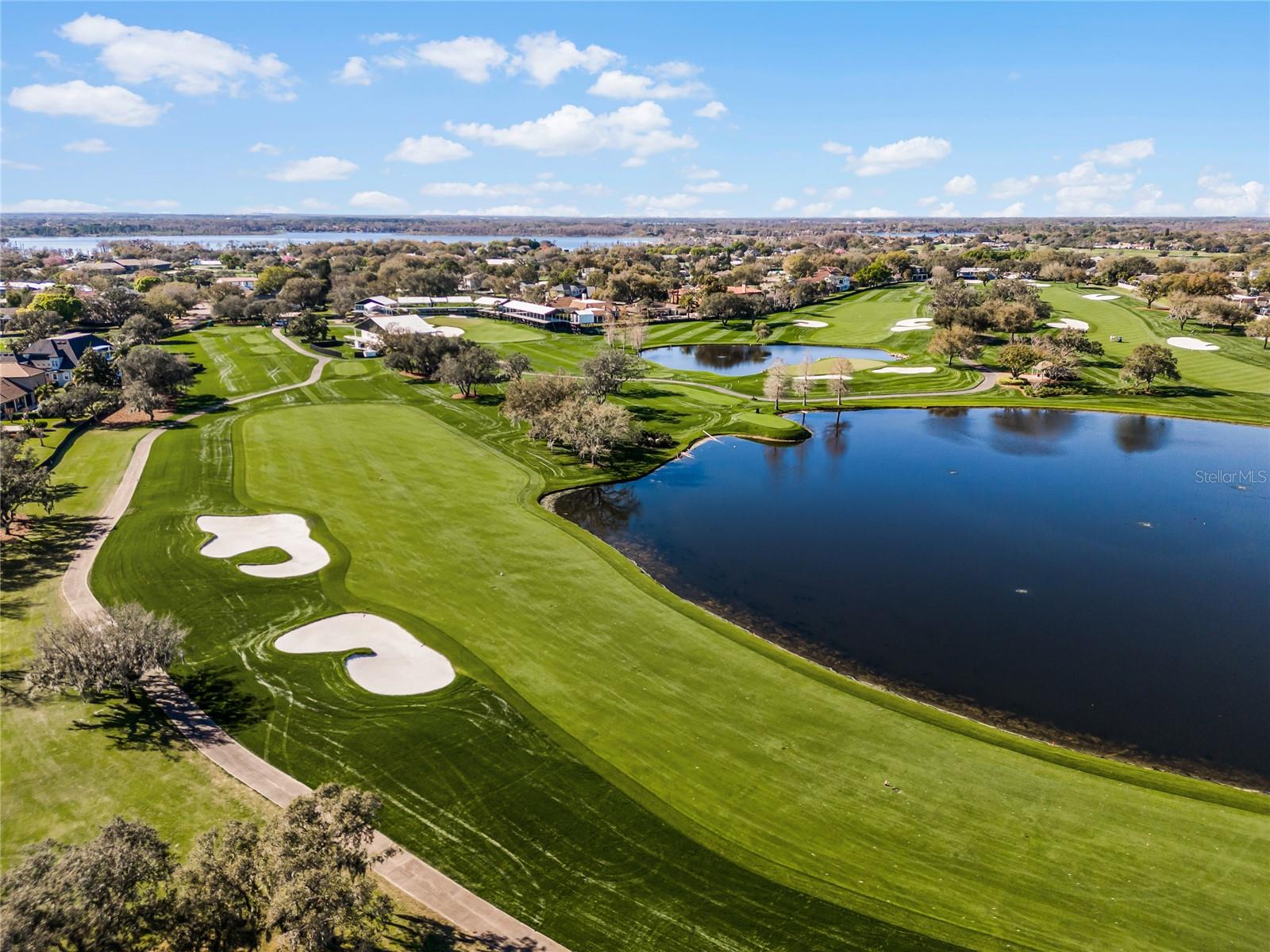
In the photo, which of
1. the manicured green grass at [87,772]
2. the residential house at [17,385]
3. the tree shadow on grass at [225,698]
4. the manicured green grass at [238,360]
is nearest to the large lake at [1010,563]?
the tree shadow on grass at [225,698]

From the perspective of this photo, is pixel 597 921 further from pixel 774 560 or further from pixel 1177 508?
pixel 1177 508

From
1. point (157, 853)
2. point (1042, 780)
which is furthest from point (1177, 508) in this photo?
point (157, 853)

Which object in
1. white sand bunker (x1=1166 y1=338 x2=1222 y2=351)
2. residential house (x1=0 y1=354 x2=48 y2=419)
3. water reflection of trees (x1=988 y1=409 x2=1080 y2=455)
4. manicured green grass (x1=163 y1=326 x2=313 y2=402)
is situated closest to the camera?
water reflection of trees (x1=988 y1=409 x2=1080 y2=455)

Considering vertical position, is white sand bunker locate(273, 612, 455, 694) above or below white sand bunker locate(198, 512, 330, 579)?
below

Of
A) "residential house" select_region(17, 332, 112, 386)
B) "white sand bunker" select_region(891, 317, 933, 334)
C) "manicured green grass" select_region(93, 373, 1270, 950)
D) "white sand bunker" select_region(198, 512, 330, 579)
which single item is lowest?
"manicured green grass" select_region(93, 373, 1270, 950)

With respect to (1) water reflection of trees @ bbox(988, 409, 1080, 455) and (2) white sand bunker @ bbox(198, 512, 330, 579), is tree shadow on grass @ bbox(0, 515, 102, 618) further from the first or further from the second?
(1) water reflection of trees @ bbox(988, 409, 1080, 455)

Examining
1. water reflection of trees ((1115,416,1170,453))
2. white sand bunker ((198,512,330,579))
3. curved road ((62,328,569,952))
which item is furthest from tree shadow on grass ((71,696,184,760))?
water reflection of trees ((1115,416,1170,453))
